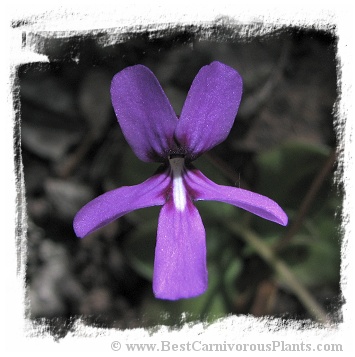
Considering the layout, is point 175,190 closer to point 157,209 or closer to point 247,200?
point 247,200

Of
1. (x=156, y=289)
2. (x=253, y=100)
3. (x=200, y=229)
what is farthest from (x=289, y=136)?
(x=156, y=289)

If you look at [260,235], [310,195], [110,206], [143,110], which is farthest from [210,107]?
[260,235]

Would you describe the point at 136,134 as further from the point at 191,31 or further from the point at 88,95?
the point at 88,95

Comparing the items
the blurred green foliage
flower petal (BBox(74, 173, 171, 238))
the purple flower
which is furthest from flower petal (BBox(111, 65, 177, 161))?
the blurred green foliage

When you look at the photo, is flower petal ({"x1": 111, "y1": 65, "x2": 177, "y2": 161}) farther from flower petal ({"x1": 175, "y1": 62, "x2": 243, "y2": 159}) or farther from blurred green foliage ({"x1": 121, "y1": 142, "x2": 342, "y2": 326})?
blurred green foliage ({"x1": 121, "y1": 142, "x2": 342, "y2": 326})

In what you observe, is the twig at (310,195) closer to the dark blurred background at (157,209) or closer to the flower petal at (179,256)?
the dark blurred background at (157,209)

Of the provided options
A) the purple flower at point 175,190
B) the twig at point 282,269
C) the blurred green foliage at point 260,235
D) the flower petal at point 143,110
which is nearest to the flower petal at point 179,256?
the purple flower at point 175,190

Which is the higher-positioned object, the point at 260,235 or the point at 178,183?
the point at 178,183
